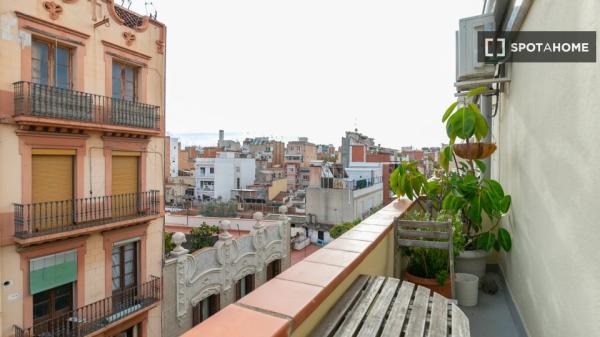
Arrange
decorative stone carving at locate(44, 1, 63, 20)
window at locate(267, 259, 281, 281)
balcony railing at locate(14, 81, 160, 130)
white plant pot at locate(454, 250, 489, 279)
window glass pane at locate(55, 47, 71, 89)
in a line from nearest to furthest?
1. white plant pot at locate(454, 250, 489, 279)
2. balcony railing at locate(14, 81, 160, 130)
3. decorative stone carving at locate(44, 1, 63, 20)
4. window glass pane at locate(55, 47, 71, 89)
5. window at locate(267, 259, 281, 281)

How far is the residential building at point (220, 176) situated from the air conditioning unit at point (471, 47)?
37387mm

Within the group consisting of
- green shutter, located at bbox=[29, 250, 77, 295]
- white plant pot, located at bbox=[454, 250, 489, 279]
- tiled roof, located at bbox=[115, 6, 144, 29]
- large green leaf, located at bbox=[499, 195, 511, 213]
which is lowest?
green shutter, located at bbox=[29, 250, 77, 295]

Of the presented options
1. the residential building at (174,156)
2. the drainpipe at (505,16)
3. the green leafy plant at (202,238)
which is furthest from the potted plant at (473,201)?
the residential building at (174,156)

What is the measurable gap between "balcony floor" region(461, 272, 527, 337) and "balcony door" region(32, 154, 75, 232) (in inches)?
314

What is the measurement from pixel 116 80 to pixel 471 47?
8.57 m

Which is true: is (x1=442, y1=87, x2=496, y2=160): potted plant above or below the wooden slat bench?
above

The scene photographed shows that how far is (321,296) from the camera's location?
1.62 m

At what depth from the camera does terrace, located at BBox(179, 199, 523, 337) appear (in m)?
1.27

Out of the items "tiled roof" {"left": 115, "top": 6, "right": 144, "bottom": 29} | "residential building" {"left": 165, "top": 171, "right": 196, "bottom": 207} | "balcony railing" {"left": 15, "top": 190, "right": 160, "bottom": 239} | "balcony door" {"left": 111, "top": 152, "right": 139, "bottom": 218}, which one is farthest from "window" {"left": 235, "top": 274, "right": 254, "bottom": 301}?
"residential building" {"left": 165, "top": 171, "right": 196, "bottom": 207}

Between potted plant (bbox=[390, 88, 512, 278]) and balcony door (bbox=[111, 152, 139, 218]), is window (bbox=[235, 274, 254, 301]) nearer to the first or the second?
balcony door (bbox=[111, 152, 139, 218])

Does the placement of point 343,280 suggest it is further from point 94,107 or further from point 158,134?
point 158,134

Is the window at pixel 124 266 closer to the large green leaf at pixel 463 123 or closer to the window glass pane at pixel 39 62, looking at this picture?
the window glass pane at pixel 39 62

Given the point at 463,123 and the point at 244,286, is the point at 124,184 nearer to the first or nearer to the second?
the point at 244,286

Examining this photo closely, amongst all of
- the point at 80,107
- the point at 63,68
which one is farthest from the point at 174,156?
the point at 80,107
